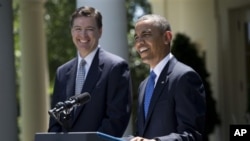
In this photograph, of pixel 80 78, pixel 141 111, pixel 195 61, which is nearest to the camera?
pixel 141 111

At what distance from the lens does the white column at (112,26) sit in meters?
6.60

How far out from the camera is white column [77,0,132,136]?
6598mm

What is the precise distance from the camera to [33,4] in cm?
1226

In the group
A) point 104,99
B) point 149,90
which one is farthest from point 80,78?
point 149,90

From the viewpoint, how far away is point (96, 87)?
15.2ft

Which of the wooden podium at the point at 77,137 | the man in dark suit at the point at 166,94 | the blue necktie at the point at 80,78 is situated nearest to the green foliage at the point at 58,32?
the blue necktie at the point at 80,78

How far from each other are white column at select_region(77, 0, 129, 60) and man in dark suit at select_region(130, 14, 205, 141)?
7.89 ft

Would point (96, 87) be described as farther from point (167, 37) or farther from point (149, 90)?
point (167, 37)

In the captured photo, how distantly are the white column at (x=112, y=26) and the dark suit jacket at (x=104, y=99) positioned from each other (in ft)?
6.09

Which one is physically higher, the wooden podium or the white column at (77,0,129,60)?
the white column at (77,0,129,60)

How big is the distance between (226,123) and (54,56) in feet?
34.6

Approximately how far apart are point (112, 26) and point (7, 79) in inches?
44.8

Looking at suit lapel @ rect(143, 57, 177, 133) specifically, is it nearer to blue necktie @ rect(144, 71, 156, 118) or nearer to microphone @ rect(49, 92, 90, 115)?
blue necktie @ rect(144, 71, 156, 118)

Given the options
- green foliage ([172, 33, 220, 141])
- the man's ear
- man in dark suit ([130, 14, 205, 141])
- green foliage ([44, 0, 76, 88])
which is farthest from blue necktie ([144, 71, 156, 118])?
green foliage ([44, 0, 76, 88])
